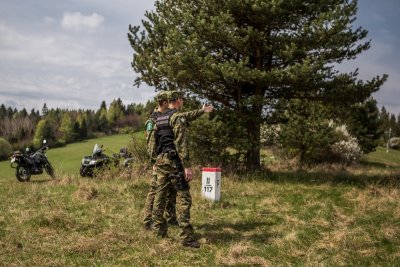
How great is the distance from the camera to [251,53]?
43.0 ft

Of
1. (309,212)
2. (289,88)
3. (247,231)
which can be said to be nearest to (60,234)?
(247,231)

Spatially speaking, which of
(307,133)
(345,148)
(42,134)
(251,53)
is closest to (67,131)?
(42,134)

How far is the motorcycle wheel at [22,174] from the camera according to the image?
42.6 feet

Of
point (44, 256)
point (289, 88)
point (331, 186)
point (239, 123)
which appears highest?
point (289, 88)

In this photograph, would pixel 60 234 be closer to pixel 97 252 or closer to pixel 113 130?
pixel 97 252

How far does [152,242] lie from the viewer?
621 centimetres

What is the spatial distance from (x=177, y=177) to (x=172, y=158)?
0.33 meters

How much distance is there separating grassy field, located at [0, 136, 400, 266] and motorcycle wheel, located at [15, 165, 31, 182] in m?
2.00

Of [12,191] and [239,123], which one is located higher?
[239,123]

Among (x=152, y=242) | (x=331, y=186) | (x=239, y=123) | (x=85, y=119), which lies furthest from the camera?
(x=85, y=119)

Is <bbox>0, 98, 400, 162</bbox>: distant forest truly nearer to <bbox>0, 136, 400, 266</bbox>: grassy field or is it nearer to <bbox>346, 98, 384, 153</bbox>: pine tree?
<bbox>346, 98, 384, 153</bbox>: pine tree

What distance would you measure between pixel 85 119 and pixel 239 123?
84.7 metres

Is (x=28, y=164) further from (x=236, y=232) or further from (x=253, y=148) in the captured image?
(x=236, y=232)

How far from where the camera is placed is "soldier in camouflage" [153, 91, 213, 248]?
20.7ft
